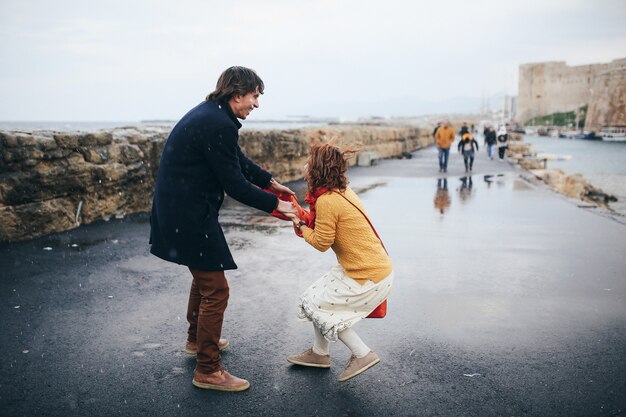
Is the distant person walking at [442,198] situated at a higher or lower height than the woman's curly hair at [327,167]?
lower

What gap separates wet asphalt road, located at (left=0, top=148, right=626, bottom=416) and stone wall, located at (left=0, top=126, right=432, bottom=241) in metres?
0.28

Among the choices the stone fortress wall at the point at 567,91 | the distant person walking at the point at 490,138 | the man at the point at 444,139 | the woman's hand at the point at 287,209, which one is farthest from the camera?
the stone fortress wall at the point at 567,91

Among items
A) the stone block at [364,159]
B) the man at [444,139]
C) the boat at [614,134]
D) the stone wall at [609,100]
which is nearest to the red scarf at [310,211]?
the man at [444,139]

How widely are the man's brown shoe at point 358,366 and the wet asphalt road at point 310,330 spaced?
0.08m

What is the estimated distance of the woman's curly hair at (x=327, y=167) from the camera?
3211 millimetres

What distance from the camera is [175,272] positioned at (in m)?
5.53

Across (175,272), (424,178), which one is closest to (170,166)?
(175,272)

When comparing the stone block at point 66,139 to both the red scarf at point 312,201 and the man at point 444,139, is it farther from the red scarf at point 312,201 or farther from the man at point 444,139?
the man at point 444,139

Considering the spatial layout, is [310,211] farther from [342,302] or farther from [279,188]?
[342,302]

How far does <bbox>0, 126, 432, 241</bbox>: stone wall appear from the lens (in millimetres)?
6180

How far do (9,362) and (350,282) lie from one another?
2320mm

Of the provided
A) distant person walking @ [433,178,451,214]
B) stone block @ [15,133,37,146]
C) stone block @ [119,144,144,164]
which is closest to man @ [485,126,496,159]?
distant person walking @ [433,178,451,214]

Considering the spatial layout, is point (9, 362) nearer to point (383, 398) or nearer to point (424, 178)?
point (383, 398)

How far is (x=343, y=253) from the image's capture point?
3301mm
